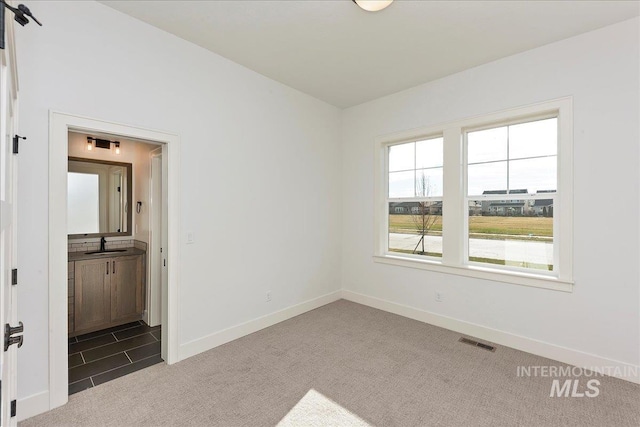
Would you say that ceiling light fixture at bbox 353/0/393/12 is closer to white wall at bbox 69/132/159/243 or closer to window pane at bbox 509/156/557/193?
window pane at bbox 509/156/557/193

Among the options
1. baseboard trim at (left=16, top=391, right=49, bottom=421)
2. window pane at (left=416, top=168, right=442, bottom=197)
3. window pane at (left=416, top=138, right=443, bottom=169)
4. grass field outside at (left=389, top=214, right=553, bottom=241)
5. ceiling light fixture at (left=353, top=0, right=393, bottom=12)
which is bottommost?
baseboard trim at (left=16, top=391, right=49, bottom=421)

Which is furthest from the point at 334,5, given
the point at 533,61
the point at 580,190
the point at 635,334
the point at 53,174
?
the point at 635,334

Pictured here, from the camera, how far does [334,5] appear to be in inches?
93.9

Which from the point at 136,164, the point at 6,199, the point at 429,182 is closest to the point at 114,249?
the point at 136,164

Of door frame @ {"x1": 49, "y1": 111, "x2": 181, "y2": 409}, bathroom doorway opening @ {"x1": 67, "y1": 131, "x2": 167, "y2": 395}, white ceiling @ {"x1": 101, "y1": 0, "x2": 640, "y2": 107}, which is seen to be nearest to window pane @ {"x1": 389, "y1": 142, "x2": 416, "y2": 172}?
white ceiling @ {"x1": 101, "y1": 0, "x2": 640, "y2": 107}

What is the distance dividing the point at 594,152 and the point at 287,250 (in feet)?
11.0

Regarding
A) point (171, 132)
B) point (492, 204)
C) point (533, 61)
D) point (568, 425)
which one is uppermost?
point (533, 61)

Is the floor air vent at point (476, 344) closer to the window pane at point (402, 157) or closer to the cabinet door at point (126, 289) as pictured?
the window pane at point (402, 157)

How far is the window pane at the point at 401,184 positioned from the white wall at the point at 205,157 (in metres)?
0.88

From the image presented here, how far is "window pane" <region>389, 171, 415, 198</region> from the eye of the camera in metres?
4.13

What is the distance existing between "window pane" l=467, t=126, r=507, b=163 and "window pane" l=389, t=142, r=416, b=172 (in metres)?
0.75

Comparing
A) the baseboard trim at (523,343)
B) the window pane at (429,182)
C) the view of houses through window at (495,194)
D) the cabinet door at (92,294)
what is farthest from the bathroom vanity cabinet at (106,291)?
the window pane at (429,182)

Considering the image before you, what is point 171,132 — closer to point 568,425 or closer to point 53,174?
point 53,174

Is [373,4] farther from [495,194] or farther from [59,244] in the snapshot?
[59,244]
